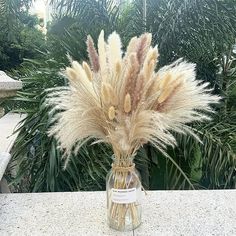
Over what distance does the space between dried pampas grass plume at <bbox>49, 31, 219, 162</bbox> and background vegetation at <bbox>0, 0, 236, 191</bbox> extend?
2.21 feet

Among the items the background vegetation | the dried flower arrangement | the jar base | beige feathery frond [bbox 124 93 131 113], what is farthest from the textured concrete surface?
the background vegetation

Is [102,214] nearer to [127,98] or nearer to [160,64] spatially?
[127,98]

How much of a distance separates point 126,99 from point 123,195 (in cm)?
22

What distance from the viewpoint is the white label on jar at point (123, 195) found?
0.85 m

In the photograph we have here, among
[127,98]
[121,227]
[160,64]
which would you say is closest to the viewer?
[127,98]

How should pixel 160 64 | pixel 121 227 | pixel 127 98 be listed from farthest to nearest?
pixel 160 64
pixel 121 227
pixel 127 98

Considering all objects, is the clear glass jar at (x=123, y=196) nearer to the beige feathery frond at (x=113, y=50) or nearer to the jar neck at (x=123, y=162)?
the jar neck at (x=123, y=162)

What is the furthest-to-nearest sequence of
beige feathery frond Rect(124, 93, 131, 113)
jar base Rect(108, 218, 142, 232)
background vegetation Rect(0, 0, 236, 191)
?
1. background vegetation Rect(0, 0, 236, 191)
2. jar base Rect(108, 218, 142, 232)
3. beige feathery frond Rect(124, 93, 131, 113)

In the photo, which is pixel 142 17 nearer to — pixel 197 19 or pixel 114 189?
pixel 197 19

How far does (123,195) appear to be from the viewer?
0.85 metres

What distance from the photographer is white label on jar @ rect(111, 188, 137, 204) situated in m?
0.85

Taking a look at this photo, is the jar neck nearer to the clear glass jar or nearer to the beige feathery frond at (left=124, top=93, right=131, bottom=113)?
the clear glass jar

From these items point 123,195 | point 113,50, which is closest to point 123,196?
point 123,195

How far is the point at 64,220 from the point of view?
951 millimetres
